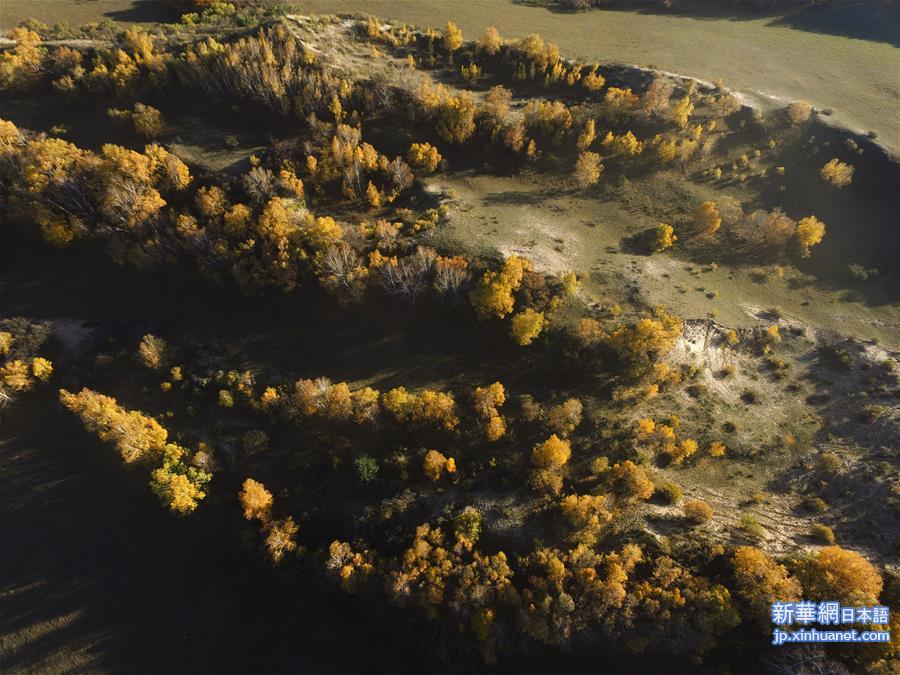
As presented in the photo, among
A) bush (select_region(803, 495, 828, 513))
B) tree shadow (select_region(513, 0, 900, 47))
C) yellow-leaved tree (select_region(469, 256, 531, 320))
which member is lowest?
bush (select_region(803, 495, 828, 513))

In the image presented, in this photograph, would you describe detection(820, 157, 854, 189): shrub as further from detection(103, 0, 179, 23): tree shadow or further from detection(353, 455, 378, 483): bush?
detection(103, 0, 179, 23): tree shadow

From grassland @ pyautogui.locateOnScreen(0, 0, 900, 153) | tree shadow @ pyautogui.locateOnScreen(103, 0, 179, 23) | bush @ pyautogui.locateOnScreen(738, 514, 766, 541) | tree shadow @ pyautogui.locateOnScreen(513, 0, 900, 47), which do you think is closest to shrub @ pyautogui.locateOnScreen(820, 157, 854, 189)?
grassland @ pyautogui.locateOnScreen(0, 0, 900, 153)

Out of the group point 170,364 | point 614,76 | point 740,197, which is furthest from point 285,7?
point 740,197

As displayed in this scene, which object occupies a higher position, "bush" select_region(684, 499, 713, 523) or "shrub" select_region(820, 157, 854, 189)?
"shrub" select_region(820, 157, 854, 189)

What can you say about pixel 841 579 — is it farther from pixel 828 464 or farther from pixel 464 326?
pixel 464 326

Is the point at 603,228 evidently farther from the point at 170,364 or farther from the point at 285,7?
the point at 285,7

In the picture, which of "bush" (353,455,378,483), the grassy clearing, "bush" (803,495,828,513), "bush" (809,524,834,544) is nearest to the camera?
"bush" (809,524,834,544)

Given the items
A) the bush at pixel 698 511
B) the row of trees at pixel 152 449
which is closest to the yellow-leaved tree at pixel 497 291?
the bush at pixel 698 511

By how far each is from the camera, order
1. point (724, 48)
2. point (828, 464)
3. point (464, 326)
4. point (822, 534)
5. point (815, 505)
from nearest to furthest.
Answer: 1. point (822, 534)
2. point (815, 505)
3. point (828, 464)
4. point (464, 326)
5. point (724, 48)

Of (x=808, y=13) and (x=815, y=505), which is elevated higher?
(x=808, y=13)

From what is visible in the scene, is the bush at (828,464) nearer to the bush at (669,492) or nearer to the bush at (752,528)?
the bush at (752,528)

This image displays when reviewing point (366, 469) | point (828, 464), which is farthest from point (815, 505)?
point (366, 469)
